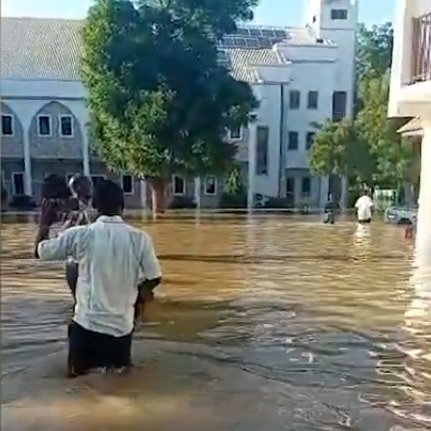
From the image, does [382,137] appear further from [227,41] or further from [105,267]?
[105,267]

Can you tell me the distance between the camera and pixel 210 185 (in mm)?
22406

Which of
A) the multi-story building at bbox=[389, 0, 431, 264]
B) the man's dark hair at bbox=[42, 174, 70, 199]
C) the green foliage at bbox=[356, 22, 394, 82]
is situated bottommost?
the man's dark hair at bbox=[42, 174, 70, 199]

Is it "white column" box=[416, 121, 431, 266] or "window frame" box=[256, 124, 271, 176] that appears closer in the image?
"white column" box=[416, 121, 431, 266]

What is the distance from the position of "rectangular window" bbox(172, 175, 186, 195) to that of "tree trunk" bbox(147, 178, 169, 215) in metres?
0.26

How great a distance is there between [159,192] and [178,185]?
0.96 metres

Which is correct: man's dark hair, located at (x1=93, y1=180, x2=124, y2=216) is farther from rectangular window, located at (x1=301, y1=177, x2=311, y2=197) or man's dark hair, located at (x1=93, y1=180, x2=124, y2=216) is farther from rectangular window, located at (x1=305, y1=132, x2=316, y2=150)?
A: rectangular window, located at (x1=305, y1=132, x2=316, y2=150)

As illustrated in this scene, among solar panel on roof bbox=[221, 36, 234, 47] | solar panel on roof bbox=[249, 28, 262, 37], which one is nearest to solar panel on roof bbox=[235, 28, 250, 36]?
solar panel on roof bbox=[249, 28, 262, 37]

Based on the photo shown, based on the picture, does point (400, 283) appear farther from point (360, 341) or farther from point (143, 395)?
point (143, 395)

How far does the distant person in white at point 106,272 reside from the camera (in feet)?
11.6

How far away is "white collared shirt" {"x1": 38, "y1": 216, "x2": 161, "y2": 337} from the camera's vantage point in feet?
11.6

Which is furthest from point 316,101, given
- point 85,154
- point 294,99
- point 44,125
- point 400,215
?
point 400,215

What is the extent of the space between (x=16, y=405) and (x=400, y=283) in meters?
6.24

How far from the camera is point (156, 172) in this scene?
20938 mm

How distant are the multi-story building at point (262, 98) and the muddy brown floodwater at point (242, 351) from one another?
11503mm
